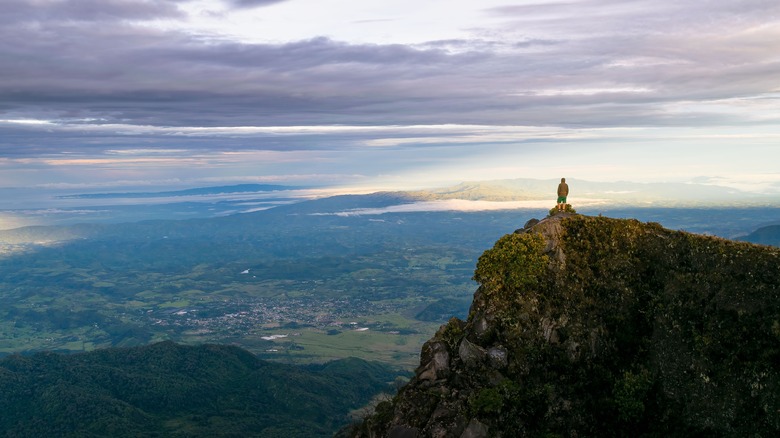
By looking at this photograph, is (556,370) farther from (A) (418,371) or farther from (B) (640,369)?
(A) (418,371)

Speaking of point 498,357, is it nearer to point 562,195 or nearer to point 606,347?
point 606,347

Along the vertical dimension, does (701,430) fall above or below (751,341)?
below

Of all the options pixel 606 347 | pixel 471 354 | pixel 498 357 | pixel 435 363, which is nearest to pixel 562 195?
pixel 606 347

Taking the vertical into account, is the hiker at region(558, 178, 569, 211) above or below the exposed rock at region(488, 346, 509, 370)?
above

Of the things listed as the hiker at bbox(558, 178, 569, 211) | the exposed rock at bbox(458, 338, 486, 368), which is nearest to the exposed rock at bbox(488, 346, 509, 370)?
the exposed rock at bbox(458, 338, 486, 368)

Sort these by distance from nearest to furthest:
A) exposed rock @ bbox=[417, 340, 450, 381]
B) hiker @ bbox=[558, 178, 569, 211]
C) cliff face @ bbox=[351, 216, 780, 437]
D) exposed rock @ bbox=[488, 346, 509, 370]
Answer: cliff face @ bbox=[351, 216, 780, 437], exposed rock @ bbox=[488, 346, 509, 370], exposed rock @ bbox=[417, 340, 450, 381], hiker @ bbox=[558, 178, 569, 211]

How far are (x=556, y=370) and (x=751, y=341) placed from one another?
65.9 feet

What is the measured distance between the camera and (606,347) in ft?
233

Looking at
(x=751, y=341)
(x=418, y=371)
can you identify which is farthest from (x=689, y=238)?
(x=418, y=371)

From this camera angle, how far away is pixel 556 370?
Result: 227 ft

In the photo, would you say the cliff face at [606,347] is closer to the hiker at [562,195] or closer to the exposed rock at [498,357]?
the exposed rock at [498,357]

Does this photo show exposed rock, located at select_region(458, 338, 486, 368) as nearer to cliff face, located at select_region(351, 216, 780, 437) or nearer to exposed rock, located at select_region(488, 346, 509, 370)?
cliff face, located at select_region(351, 216, 780, 437)

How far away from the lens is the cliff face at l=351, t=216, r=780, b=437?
209 feet

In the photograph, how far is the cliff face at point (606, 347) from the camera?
63812mm
